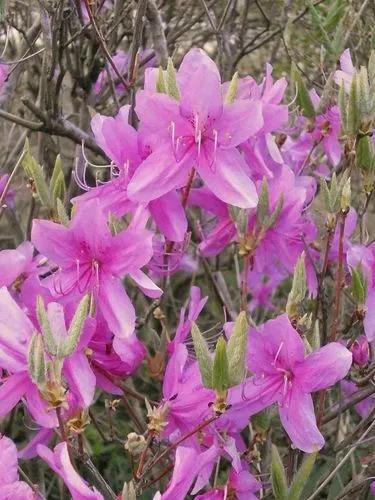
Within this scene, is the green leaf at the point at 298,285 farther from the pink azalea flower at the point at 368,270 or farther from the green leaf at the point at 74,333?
the green leaf at the point at 74,333

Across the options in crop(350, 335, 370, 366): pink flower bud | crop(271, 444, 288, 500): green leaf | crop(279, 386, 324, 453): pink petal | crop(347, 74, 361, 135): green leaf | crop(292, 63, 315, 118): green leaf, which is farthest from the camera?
crop(292, 63, 315, 118): green leaf

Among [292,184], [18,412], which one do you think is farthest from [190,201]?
[18,412]

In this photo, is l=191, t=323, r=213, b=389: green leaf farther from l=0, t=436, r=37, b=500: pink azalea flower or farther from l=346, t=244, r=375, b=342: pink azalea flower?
l=346, t=244, r=375, b=342: pink azalea flower

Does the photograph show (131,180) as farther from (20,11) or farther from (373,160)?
(20,11)

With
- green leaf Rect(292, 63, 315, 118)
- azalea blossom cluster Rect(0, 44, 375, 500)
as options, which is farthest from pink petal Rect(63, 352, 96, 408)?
green leaf Rect(292, 63, 315, 118)

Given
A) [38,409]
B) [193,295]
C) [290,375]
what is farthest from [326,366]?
[38,409]

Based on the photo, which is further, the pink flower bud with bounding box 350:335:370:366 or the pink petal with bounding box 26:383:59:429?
the pink flower bud with bounding box 350:335:370:366
